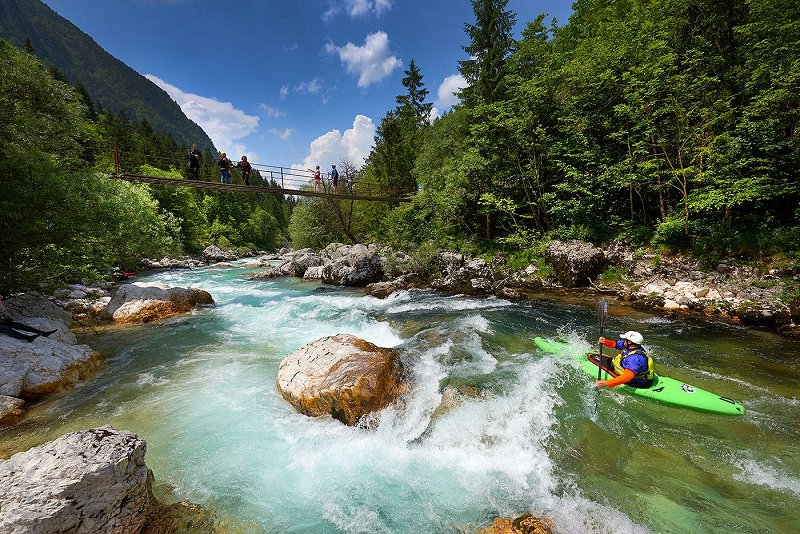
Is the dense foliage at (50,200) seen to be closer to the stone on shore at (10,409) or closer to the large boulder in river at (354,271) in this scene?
the stone on shore at (10,409)

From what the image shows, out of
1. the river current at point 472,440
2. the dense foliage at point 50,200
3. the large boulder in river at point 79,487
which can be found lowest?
the river current at point 472,440

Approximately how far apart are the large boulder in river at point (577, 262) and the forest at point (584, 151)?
3.23 feet

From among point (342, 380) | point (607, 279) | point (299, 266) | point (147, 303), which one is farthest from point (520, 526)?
point (299, 266)

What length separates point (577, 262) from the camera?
503 inches

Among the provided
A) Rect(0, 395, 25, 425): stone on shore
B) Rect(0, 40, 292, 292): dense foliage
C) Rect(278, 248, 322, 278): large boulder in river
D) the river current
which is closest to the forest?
Rect(0, 40, 292, 292): dense foliage

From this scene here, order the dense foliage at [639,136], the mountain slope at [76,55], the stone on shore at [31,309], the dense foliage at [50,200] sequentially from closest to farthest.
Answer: the dense foliage at [50,200] < the stone on shore at [31,309] < the dense foliage at [639,136] < the mountain slope at [76,55]

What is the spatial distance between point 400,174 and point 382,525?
25508 millimetres

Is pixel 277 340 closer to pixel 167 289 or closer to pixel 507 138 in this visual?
pixel 167 289

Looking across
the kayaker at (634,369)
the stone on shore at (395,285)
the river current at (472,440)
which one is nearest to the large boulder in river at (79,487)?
the river current at (472,440)

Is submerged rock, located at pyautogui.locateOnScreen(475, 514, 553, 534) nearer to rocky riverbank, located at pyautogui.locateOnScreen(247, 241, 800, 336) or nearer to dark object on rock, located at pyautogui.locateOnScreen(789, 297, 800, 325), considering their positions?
rocky riverbank, located at pyautogui.locateOnScreen(247, 241, 800, 336)

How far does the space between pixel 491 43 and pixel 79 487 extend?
907 inches

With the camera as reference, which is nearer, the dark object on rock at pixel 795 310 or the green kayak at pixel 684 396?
the green kayak at pixel 684 396

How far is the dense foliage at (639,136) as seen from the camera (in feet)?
32.1

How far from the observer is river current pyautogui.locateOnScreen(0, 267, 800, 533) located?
3492mm
